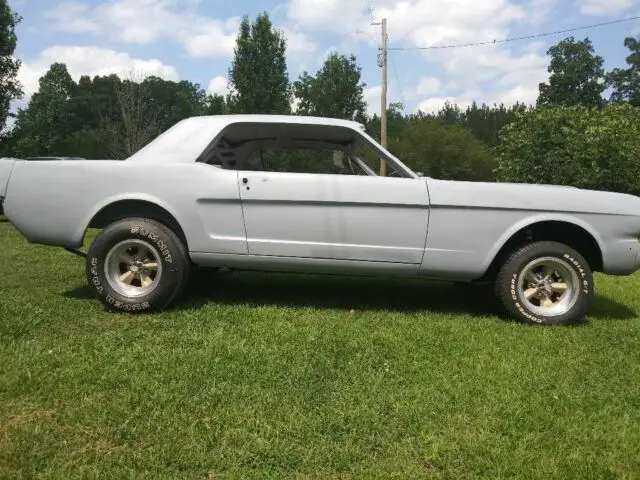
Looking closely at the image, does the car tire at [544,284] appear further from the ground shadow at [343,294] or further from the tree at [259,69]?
the tree at [259,69]

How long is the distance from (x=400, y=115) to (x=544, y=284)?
174ft

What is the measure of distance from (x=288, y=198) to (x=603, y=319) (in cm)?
291

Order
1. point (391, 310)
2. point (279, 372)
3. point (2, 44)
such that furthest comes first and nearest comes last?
point (2, 44) → point (391, 310) → point (279, 372)

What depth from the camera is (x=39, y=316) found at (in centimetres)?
410

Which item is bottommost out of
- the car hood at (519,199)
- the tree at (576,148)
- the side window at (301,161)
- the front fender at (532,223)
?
the tree at (576,148)

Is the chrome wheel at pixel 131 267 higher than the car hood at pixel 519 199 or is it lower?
lower

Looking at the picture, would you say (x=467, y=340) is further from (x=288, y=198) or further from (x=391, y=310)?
(x=288, y=198)

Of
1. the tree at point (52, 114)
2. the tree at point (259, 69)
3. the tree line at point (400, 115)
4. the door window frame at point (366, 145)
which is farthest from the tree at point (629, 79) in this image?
the door window frame at point (366, 145)

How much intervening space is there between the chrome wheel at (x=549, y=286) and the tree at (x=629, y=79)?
251 ft

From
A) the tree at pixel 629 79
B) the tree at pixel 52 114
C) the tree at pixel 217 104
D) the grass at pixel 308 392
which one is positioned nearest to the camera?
the grass at pixel 308 392

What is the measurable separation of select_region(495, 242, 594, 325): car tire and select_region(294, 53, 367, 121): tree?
30.8 metres

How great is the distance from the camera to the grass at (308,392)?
7.79 ft

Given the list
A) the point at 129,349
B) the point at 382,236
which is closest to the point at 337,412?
the point at 129,349

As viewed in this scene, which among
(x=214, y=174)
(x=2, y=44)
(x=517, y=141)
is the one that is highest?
(x=2, y=44)
